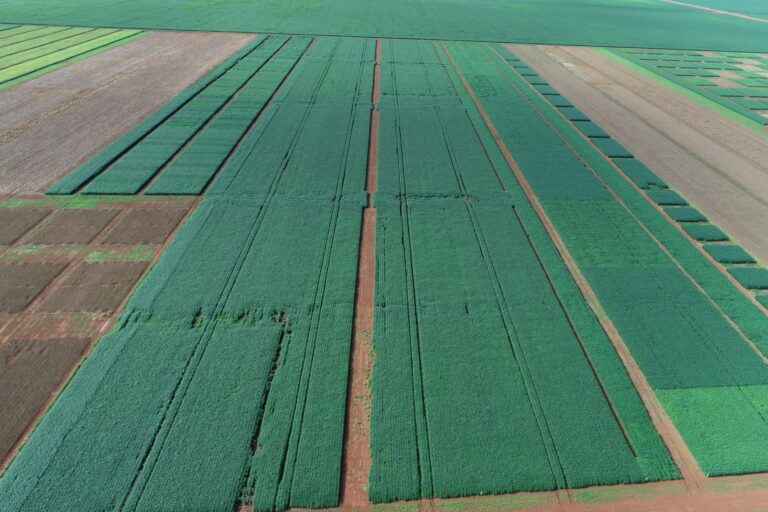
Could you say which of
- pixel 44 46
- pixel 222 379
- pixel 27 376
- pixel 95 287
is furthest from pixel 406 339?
pixel 44 46

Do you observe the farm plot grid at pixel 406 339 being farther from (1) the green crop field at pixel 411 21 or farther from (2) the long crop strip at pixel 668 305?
(1) the green crop field at pixel 411 21

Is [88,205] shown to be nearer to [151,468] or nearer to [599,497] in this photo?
[151,468]

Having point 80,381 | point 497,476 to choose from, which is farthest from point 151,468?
point 497,476

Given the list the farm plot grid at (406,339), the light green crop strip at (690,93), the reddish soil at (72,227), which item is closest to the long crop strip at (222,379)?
the farm plot grid at (406,339)

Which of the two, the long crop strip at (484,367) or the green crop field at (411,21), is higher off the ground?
the green crop field at (411,21)

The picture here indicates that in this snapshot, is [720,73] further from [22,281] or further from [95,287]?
[22,281]

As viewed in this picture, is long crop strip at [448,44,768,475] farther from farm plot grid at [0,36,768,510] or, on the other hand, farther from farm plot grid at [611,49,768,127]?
farm plot grid at [611,49,768,127]
